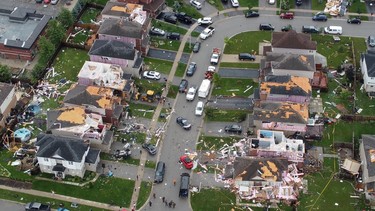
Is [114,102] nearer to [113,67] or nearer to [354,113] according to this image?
[113,67]

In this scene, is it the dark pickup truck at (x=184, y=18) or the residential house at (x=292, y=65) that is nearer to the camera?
the residential house at (x=292, y=65)

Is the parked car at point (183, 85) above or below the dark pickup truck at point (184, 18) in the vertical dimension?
below

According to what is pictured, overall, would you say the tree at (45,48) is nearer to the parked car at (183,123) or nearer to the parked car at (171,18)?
the parked car at (171,18)

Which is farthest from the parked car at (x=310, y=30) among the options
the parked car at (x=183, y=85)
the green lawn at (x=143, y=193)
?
the green lawn at (x=143, y=193)

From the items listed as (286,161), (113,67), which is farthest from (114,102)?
(286,161)

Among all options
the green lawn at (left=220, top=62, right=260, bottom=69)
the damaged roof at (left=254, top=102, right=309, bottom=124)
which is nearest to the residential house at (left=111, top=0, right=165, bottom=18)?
the green lawn at (left=220, top=62, right=260, bottom=69)

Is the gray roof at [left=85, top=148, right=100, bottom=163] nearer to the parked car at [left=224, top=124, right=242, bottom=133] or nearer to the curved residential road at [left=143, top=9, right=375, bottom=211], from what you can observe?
the curved residential road at [left=143, top=9, right=375, bottom=211]
